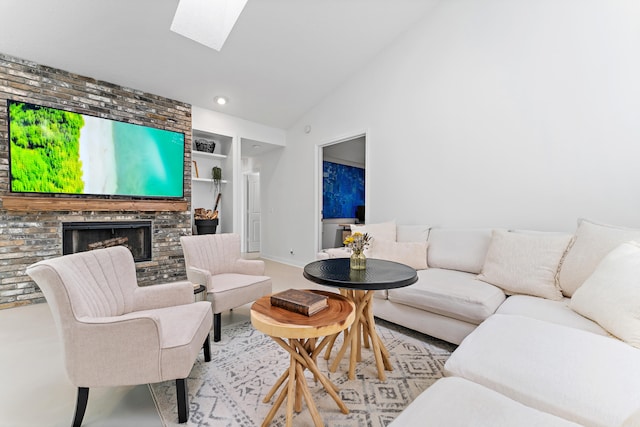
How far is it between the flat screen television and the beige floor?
1.61 meters

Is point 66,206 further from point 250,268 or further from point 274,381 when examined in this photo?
point 274,381

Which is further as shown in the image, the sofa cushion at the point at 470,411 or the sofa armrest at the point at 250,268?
the sofa armrest at the point at 250,268

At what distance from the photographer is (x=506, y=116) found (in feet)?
9.03

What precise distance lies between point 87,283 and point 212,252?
1.30 m

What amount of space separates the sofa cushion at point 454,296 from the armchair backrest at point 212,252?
63.7 inches

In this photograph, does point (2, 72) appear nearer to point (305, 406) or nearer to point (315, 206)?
point (315, 206)

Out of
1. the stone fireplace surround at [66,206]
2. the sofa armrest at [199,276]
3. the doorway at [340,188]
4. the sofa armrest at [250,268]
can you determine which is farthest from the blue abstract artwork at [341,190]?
the sofa armrest at [199,276]

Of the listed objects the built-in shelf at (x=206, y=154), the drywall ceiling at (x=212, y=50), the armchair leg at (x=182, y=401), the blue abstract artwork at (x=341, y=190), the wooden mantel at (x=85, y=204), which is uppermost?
the drywall ceiling at (x=212, y=50)

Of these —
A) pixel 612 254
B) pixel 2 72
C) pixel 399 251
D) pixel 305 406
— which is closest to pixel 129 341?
pixel 305 406

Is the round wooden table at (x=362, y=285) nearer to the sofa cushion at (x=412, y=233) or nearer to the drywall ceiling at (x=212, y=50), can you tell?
the sofa cushion at (x=412, y=233)

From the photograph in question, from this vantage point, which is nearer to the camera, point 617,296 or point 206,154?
point 617,296

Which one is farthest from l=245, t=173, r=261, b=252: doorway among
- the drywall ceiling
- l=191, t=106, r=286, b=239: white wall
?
the drywall ceiling

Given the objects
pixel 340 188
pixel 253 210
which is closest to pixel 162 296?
pixel 340 188

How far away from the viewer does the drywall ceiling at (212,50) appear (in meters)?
2.63
